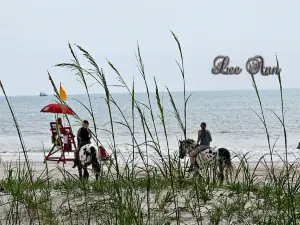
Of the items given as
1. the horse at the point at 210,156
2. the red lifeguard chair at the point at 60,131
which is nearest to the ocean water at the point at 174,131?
the red lifeguard chair at the point at 60,131

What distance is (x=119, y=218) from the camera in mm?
2967

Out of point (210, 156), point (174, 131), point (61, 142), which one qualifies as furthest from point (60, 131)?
point (174, 131)

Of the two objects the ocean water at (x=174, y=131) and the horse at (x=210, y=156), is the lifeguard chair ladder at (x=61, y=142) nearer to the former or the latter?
the ocean water at (x=174, y=131)

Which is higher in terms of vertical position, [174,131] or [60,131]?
[60,131]

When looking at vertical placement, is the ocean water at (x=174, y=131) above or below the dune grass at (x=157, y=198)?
below

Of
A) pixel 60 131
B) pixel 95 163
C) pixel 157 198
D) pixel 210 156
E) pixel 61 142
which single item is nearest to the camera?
pixel 60 131

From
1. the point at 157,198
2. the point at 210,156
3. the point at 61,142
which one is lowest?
the point at 210,156

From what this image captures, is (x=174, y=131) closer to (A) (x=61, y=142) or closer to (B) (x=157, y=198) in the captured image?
(B) (x=157, y=198)

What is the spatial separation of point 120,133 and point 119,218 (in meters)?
38.1

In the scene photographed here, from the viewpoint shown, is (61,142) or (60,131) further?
(61,142)

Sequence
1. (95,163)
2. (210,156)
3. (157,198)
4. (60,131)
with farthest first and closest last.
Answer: (210,156) < (95,163) < (157,198) < (60,131)

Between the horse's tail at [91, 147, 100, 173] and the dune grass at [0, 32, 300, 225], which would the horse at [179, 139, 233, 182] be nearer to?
the dune grass at [0, 32, 300, 225]

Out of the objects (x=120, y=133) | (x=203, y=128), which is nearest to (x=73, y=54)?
(x=203, y=128)

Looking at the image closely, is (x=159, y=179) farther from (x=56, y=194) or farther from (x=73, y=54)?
(x=73, y=54)
